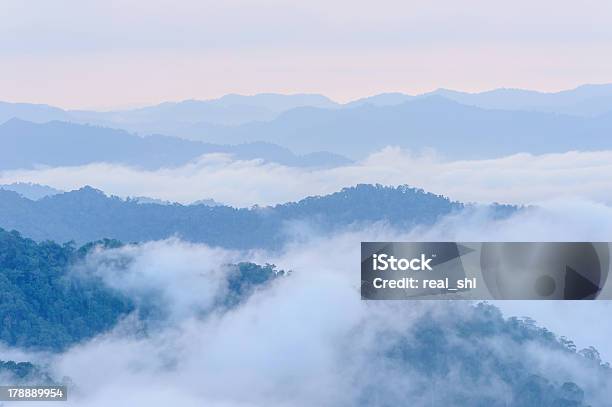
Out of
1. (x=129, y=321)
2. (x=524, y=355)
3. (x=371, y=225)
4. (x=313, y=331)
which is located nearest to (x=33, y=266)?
(x=129, y=321)

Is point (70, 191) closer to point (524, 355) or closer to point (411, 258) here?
point (524, 355)

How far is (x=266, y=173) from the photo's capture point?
417ft

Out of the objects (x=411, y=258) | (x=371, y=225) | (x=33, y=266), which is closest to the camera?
(x=411, y=258)

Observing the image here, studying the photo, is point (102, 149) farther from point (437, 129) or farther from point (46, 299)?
point (46, 299)

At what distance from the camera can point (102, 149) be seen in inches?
5935

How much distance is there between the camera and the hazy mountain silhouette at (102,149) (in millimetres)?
141375

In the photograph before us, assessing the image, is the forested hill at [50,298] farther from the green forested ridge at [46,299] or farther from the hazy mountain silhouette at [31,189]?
the hazy mountain silhouette at [31,189]

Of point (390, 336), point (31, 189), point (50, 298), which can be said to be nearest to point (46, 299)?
point (50, 298)

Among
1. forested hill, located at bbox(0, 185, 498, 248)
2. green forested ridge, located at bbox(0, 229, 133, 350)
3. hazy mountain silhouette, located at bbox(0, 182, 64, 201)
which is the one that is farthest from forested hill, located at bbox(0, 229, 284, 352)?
hazy mountain silhouette, located at bbox(0, 182, 64, 201)

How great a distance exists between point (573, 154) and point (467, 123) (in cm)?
2249

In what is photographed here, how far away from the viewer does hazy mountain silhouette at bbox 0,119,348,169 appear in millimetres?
141375

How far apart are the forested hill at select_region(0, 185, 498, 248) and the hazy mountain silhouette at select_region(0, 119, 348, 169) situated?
48229mm

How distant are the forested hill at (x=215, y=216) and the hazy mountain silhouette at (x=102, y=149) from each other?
48.2m

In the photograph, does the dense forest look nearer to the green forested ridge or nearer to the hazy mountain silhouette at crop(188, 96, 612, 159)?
the green forested ridge
